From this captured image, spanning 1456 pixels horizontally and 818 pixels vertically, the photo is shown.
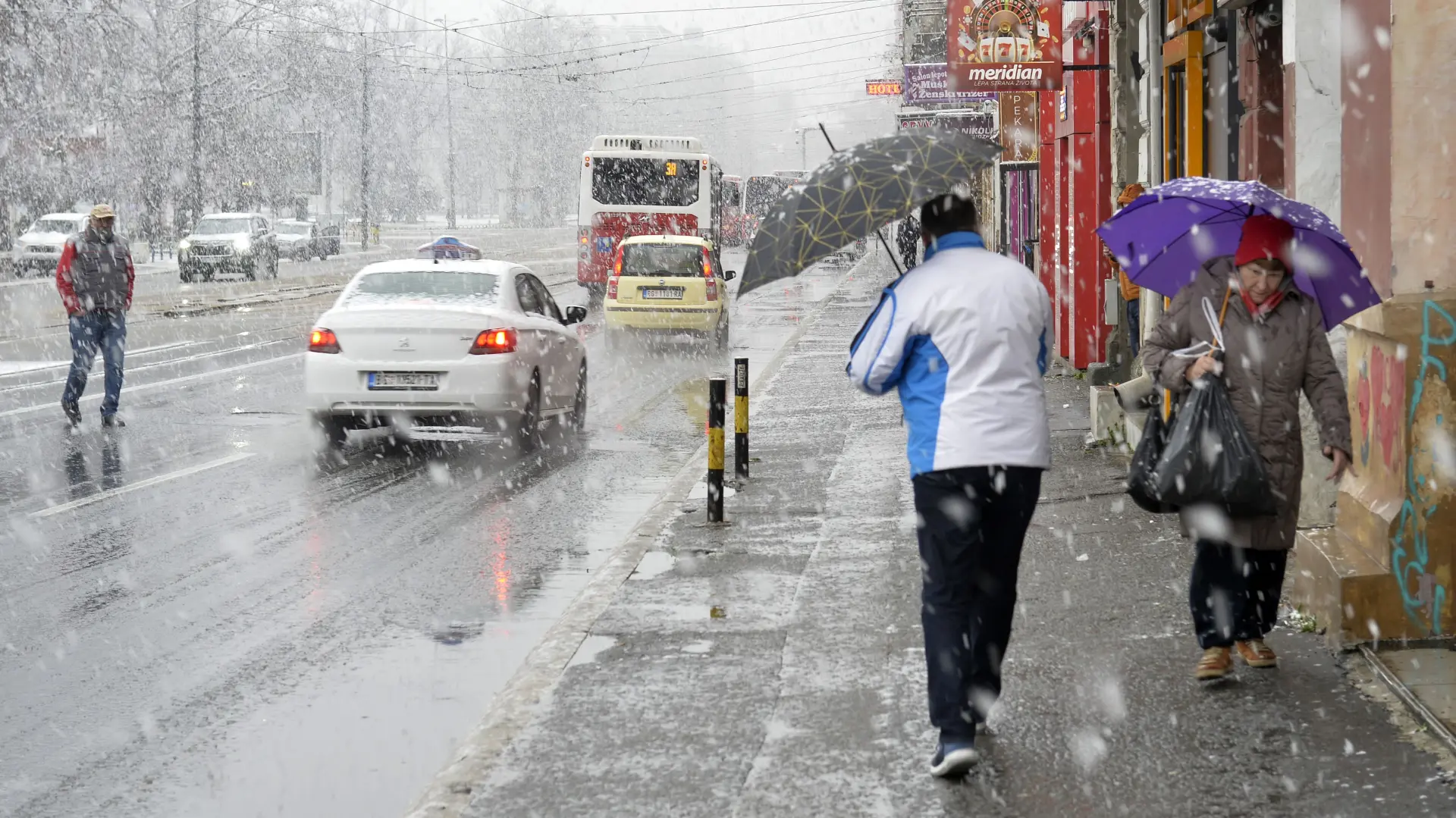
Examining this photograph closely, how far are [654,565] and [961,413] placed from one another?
3.87 m

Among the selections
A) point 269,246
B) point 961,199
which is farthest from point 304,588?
point 269,246

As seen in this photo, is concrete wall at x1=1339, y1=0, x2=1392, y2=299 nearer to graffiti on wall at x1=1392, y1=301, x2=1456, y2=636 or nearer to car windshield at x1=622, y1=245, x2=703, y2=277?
graffiti on wall at x1=1392, y1=301, x2=1456, y2=636

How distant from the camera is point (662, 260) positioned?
1053 inches

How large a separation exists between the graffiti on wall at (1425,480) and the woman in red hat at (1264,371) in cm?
58

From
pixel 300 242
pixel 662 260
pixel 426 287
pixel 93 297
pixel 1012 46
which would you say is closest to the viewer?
pixel 426 287

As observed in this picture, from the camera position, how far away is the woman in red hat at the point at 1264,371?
579 centimetres

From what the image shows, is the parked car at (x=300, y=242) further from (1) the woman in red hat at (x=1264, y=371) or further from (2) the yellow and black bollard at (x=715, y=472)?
(1) the woman in red hat at (x=1264, y=371)

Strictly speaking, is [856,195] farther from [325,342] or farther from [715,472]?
[325,342]

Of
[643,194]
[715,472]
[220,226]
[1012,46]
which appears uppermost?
[1012,46]

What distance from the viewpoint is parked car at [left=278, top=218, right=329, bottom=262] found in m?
63.3

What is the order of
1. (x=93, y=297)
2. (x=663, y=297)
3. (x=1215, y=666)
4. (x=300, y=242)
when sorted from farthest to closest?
(x=300, y=242) → (x=663, y=297) → (x=93, y=297) → (x=1215, y=666)

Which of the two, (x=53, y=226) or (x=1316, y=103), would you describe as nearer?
(x=1316, y=103)

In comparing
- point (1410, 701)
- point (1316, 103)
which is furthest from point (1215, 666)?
point (1316, 103)

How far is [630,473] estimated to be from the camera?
12.8 meters
